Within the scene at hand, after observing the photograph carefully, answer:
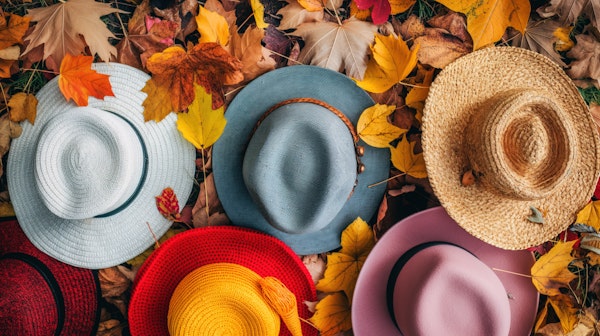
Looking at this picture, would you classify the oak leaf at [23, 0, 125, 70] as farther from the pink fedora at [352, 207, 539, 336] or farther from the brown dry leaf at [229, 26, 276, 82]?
the pink fedora at [352, 207, 539, 336]

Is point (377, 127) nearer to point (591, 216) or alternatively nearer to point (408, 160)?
point (408, 160)

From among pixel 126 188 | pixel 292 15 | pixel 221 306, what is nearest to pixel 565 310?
pixel 221 306

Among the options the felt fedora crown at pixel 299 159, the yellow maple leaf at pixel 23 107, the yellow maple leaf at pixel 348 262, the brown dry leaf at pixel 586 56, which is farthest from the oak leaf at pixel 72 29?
the brown dry leaf at pixel 586 56

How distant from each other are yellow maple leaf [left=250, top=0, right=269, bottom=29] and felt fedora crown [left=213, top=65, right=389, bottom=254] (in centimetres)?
15

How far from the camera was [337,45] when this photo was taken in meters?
1.11

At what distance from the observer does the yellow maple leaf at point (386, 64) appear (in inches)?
43.2

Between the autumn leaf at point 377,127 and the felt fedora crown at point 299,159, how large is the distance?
0.07ft

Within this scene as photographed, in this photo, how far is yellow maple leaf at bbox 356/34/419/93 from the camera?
1098mm

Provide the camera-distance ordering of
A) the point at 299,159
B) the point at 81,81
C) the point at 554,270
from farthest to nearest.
→ the point at 554,270
the point at 81,81
the point at 299,159

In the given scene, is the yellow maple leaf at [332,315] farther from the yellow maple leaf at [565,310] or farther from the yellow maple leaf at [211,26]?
the yellow maple leaf at [211,26]

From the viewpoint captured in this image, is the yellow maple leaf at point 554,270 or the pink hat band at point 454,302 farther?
the yellow maple leaf at point 554,270

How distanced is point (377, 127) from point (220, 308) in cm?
63

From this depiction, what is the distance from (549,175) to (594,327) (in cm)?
60

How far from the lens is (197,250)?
41.7 inches
